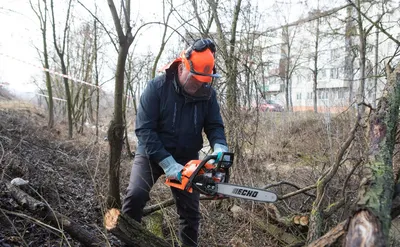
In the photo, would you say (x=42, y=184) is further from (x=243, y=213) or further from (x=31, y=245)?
(x=243, y=213)

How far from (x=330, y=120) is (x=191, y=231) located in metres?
3.60

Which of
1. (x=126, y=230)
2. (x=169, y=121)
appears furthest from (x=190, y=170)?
(x=126, y=230)

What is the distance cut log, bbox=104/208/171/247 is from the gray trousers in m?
0.33

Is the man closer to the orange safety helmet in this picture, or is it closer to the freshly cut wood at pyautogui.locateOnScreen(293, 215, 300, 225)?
the orange safety helmet

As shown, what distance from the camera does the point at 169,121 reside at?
246cm

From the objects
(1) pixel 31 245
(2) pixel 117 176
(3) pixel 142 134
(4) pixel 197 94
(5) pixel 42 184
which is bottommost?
(1) pixel 31 245

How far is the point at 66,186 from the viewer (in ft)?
13.0

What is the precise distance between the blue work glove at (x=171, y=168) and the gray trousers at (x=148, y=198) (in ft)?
0.78

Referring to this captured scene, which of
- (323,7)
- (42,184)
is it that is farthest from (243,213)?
(323,7)

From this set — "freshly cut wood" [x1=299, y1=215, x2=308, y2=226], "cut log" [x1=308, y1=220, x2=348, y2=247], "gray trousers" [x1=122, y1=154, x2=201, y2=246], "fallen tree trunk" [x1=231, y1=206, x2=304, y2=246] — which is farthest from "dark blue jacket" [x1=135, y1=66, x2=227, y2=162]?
"fallen tree trunk" [x1=231, y1=206, x2=304, y2=246]

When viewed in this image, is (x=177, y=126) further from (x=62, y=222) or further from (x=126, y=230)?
(x=62, y=222)

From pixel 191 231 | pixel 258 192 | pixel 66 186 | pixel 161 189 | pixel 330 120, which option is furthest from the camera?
pixel 330 120

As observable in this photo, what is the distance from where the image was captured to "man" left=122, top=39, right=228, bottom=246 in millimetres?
2348

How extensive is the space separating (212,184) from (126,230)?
2.05 ft
